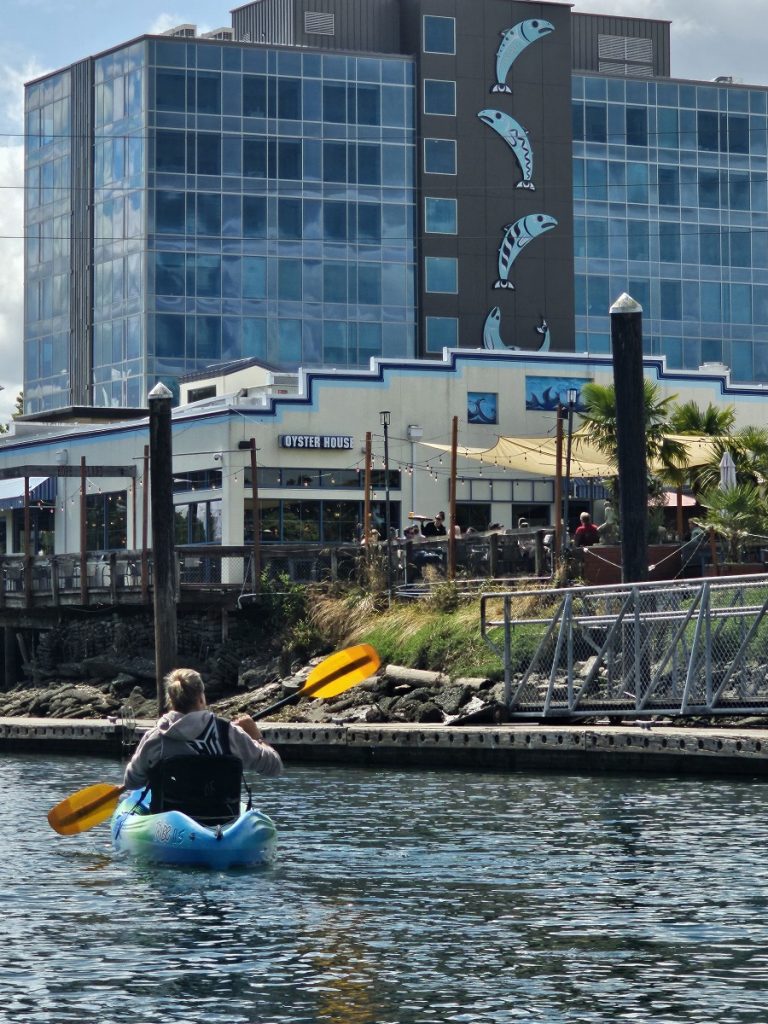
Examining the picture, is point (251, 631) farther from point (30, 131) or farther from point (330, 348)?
point (30, 131)

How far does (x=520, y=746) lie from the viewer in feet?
91.5

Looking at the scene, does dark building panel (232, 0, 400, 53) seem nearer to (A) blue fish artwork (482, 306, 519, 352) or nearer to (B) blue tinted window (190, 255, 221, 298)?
(B) blue tinted window (190, 255, 221, 298)

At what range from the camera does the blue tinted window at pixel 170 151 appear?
8219 cm

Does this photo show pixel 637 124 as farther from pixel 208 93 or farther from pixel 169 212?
pixel 169 212

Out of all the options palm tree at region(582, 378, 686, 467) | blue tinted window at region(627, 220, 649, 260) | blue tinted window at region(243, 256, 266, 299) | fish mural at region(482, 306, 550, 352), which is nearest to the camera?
palm tree at region(582, 378, 686, 467)

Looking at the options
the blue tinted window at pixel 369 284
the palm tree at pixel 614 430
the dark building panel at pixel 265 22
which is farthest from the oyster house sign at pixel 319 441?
the dark building panel at pixel 265 22

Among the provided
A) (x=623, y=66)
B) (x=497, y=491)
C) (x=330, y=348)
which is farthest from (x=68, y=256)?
(x=497, y=491)

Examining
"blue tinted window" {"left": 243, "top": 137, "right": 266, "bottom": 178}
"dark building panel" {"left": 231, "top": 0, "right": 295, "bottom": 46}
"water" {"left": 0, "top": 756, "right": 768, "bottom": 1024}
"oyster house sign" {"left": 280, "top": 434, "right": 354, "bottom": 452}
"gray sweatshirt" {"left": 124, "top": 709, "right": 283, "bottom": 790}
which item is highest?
"dark building panel" {"left": 231, "top": 0, "right": 295, "bottom": 46}

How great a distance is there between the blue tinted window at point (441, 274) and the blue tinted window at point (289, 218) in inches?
249

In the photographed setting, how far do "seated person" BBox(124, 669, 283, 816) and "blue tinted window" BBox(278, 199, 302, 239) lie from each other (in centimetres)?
6776

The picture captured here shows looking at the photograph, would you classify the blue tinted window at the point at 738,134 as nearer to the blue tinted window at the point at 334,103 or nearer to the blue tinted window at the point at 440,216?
the blue tinted window at the point at 440,216

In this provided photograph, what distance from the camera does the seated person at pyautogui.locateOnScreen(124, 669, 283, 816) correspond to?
17.3 m

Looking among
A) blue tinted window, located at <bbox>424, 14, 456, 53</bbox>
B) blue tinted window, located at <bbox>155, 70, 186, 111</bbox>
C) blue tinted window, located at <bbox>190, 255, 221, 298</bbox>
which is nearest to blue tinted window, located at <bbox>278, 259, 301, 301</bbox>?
blue tinted window, located at <bbox>190, 255, 221, 298</bbox>

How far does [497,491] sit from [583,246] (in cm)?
3742
